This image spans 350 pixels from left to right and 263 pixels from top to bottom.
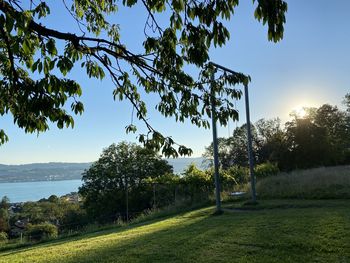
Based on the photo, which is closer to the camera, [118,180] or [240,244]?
[240,244]

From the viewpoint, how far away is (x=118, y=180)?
5584cm

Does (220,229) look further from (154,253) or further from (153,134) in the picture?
(153,134)

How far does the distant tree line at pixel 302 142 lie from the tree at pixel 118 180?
10.7 m

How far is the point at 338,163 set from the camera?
54.7 metres

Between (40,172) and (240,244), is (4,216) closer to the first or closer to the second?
(240,244)

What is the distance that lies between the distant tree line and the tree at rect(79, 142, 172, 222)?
10.7 m

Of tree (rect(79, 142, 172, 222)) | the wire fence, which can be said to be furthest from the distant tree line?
the wire fence

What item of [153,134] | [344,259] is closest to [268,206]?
[344,259]

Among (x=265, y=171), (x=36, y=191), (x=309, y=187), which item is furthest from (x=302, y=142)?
(x=36, y=191)

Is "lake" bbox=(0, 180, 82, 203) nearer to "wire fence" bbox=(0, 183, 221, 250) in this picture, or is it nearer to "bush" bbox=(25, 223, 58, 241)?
"bush" bbox=(25, 223, 58, 241)

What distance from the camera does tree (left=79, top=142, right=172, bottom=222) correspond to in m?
52.0

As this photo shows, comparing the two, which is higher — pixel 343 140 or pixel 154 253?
pixel 343 140

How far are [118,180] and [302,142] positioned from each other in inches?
929

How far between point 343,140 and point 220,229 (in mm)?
58817
